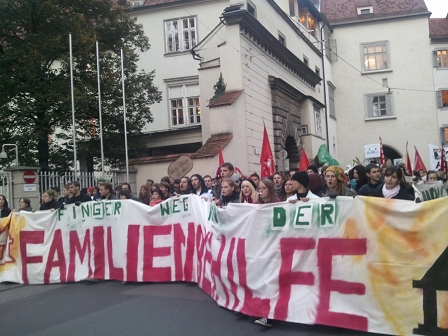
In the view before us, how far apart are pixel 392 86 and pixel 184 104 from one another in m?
15.9

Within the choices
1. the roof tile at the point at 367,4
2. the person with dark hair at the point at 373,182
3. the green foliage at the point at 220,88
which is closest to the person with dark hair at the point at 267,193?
the person with dark hair at the point at 373,182

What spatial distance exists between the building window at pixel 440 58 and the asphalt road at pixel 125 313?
32858 millimetres

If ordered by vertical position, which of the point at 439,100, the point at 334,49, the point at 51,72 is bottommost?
the point at 51,72

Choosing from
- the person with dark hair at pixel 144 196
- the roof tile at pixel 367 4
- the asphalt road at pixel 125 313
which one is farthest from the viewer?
the roof tile at pixel 367 4

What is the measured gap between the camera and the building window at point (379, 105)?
117 ft

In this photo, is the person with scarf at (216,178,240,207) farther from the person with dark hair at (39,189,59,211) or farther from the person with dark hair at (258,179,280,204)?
the person with dark hair at (39,189,59,211)

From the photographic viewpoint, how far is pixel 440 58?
35438 mm

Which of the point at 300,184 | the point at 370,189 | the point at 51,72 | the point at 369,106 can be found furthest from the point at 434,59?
the point at 300,184

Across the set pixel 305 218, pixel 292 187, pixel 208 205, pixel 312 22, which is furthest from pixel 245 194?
pixel 312 22

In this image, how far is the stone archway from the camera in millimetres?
21234

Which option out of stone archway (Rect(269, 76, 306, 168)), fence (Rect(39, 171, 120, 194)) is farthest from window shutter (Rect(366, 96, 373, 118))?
fence (Rect(39, 171, 120, 194))

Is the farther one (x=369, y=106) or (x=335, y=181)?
(x=369, y=106)

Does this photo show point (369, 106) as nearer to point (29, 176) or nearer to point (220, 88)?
point (220, 88)

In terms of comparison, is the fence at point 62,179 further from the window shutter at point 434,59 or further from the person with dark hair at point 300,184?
the window shutter at point 434,59
